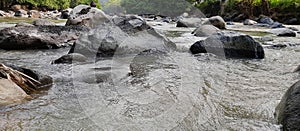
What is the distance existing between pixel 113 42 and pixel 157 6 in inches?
1576

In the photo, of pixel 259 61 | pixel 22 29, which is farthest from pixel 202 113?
pixel 22 29

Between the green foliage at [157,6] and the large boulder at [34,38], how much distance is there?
32.2m

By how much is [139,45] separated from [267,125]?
3198 mm

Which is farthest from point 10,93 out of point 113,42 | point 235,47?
point 235,47

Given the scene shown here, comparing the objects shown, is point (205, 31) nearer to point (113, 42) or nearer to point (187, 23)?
point (113, 42)

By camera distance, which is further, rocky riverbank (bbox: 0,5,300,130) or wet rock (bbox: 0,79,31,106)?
wet rock (bbox: 0,79,31,106)

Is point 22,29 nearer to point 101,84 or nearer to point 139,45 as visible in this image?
point 139,45

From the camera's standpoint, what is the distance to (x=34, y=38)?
4785 millimetres

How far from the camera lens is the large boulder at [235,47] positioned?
4.30 m

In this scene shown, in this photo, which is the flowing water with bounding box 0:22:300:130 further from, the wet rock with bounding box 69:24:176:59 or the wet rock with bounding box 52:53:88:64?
the wet rock with bounding box 69:24:176:59

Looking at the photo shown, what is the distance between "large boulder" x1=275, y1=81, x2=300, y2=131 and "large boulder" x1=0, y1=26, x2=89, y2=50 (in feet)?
14.0

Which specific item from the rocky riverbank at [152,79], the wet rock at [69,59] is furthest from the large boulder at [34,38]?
the wet rock at [69,59]

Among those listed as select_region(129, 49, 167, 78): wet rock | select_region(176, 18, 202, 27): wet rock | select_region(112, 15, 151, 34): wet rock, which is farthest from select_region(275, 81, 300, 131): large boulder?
select_region(176, 18, 202, 27): wet rock

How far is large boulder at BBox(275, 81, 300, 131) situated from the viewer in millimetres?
1492
